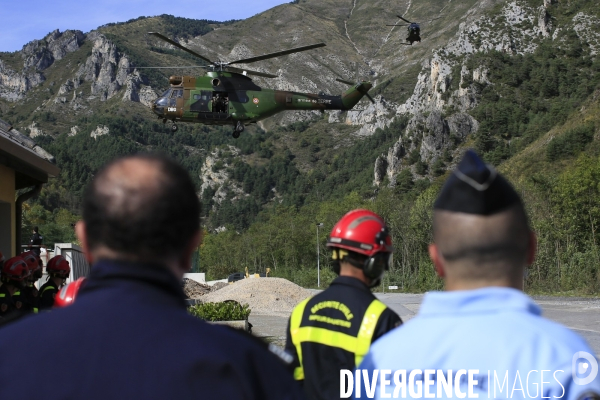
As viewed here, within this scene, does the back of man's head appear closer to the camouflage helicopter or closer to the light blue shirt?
the light blue shirt

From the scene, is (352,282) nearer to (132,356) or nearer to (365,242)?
(365,242)

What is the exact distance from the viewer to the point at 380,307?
3.62 meters

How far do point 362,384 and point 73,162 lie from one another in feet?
466

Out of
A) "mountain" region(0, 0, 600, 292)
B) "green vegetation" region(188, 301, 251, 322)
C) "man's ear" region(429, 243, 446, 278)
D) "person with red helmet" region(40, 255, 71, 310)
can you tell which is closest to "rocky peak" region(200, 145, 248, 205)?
"mountain" region(0, 0, 600, 292)

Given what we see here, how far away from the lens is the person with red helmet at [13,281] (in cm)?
820

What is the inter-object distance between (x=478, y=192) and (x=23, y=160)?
10000 mm

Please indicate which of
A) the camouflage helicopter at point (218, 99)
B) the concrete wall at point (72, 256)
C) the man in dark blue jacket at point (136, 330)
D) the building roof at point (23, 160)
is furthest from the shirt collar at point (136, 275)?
the camouflage helicopter at point (218, 99)

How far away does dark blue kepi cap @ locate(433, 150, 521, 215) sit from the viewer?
2.06m

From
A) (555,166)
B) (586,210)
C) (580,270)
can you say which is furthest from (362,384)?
(555,166)

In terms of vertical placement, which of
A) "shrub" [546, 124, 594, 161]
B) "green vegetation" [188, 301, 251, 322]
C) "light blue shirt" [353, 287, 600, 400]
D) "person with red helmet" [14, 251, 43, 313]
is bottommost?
"green vegetation" [188, 301, 251, 322]

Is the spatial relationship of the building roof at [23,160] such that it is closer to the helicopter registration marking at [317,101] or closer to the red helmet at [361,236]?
the red helmet at [361,236]

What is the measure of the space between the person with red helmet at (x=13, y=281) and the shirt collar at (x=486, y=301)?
23.2 feet

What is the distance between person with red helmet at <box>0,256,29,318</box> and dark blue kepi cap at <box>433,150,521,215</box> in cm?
707

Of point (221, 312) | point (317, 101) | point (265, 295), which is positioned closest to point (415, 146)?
point (265, 295)
